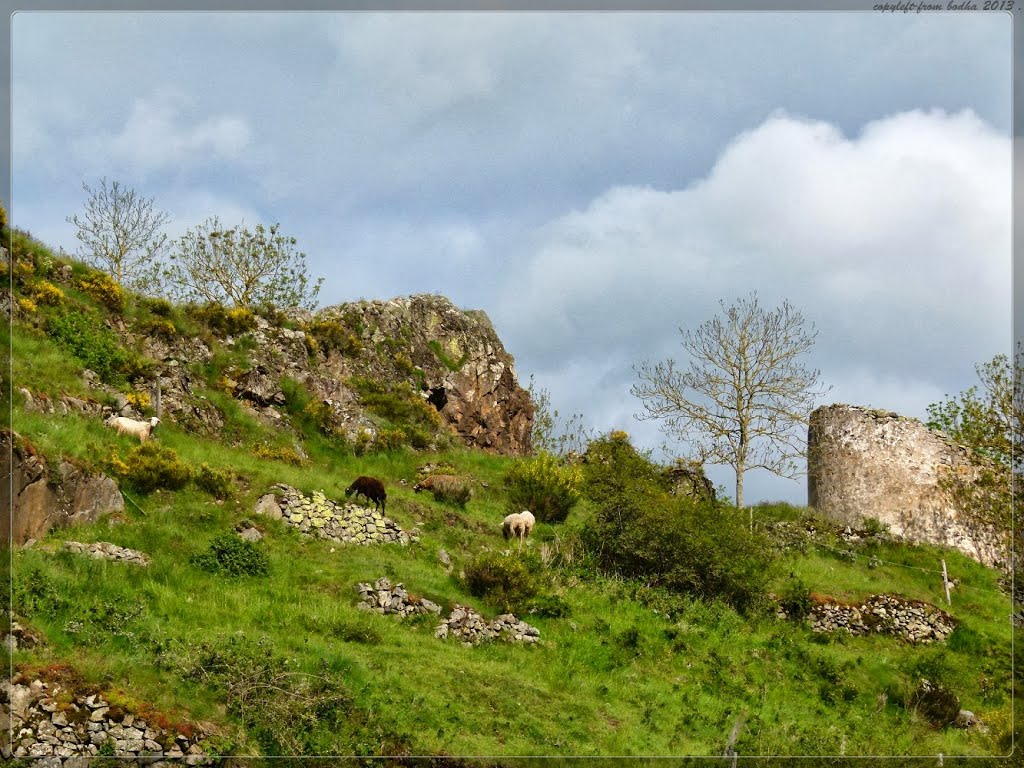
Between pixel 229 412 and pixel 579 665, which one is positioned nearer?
pixel 579 665

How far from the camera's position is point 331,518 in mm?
23031

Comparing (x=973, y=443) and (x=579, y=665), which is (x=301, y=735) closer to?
(x=579, y=665)

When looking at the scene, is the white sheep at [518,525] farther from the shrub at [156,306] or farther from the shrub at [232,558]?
the shrub at [156,306]

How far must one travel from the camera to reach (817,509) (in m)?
37.7

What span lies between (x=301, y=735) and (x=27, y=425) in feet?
37.5

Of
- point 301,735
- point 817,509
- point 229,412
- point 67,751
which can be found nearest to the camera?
point 67,751

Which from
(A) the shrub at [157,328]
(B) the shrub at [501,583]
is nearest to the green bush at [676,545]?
(B) the shrub at [501,583]

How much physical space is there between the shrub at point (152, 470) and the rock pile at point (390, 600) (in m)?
6.00

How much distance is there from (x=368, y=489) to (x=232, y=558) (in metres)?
6.35

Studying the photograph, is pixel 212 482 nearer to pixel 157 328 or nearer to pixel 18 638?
pixel 18 638

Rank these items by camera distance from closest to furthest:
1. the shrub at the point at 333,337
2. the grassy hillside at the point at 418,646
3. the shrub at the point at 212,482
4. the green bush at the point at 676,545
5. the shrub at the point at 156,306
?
1. the grassy hillside at the point at 418,646
2. the shrub at the point at 212,482
3. the green bush at the point at 676,545
4. the shrub at the point at 156,306
5. the shrub at the point at 333,337

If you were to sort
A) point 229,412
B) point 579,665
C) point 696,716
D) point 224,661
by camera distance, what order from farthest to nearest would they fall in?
point 229,412 → point 579,665 → point 696,716 → point 224,661

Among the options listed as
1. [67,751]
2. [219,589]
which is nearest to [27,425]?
[219,589]

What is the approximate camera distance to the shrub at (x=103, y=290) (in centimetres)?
3047
